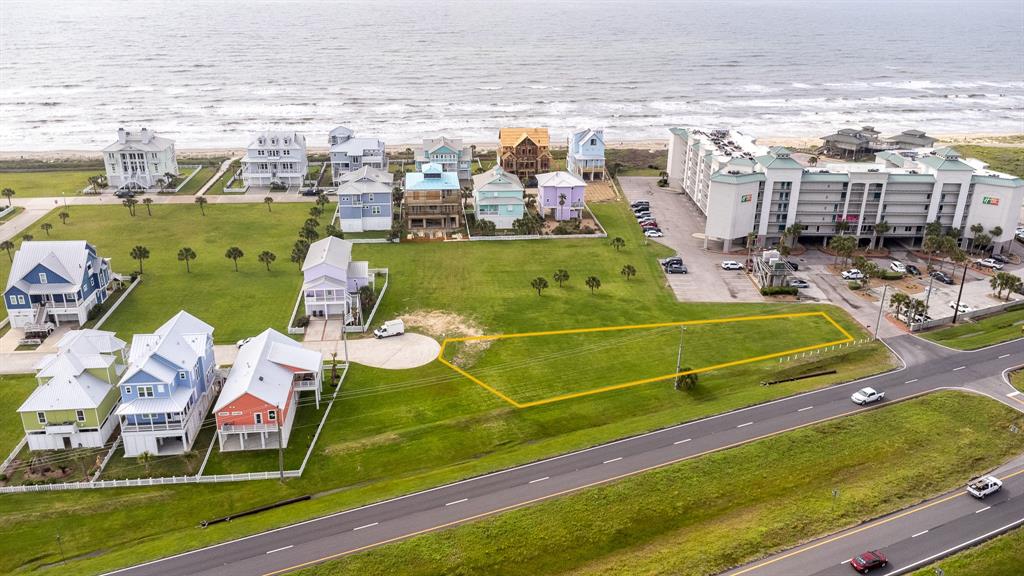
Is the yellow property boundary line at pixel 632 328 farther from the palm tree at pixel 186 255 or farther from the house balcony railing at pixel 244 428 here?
the palm tree at pixel 186 255

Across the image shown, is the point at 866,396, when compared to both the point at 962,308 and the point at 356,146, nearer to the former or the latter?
the point at 962,308

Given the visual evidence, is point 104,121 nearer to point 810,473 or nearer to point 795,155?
point 795,155

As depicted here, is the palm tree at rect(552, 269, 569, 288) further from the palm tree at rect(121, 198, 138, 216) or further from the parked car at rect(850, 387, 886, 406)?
the palm tree at rect(121, 198, 138, 216)

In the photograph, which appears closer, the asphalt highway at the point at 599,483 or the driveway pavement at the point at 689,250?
the asphalt highway at the point at 599,483

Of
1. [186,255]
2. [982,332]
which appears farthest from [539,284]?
[982,332]

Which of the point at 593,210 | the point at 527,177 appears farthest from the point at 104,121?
the point at 593,210

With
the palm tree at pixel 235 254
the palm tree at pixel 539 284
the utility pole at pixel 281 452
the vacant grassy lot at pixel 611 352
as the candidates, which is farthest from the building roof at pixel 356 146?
the utility pole at pixel 281 452
